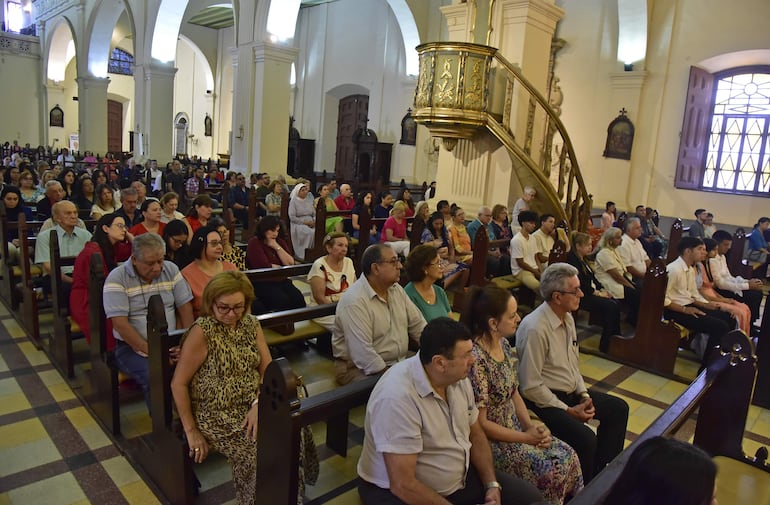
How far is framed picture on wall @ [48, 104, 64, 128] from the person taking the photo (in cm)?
2339

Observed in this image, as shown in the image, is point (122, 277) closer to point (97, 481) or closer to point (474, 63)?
point (97, 481)

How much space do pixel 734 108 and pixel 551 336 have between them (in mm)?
10656

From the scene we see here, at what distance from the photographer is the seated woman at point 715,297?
5086 mm

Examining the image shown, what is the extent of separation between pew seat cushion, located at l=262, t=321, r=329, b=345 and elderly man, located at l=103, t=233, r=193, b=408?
696 mm

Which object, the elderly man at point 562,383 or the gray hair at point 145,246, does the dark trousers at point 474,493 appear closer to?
the elderly man at point 562,383

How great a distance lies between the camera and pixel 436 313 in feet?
11.7

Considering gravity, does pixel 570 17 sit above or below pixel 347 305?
above

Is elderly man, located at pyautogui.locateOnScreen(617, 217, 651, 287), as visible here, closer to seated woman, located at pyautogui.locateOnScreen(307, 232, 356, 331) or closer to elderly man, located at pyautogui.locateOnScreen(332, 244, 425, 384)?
seated woman, located at pyautogui.locateOnScreen(307, 232, 356, 331)

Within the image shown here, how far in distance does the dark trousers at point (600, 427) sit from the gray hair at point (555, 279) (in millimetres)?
553

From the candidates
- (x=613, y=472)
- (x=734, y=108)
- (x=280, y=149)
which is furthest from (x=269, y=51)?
(x=613, y=472)

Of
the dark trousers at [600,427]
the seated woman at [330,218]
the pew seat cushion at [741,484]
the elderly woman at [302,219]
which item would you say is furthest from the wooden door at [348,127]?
the pew seat cushion at [741,484]

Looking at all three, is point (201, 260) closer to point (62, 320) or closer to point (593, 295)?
point (62, 320)

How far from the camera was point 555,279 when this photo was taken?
9.83 feet

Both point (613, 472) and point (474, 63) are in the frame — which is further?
point (474, 63)
